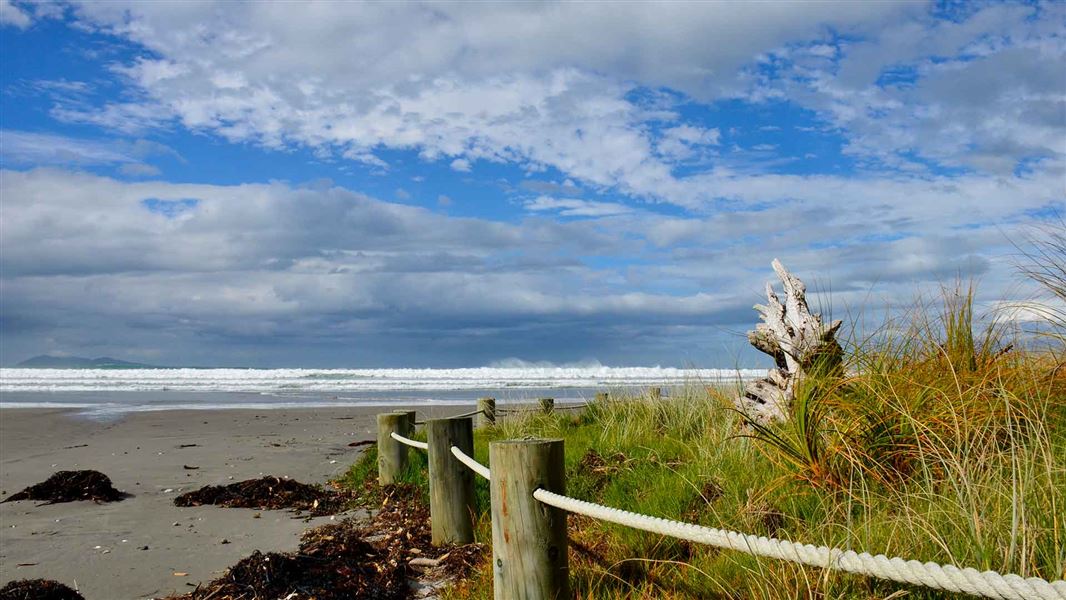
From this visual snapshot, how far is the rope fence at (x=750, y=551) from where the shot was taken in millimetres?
2004

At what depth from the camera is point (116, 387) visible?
2961cm

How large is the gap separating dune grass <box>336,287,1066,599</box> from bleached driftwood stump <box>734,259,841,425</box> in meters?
0.19

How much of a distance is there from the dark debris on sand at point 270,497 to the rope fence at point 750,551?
3266 millimetres

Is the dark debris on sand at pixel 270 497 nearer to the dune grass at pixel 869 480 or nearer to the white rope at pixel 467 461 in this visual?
the dune grass at pixel 869 480

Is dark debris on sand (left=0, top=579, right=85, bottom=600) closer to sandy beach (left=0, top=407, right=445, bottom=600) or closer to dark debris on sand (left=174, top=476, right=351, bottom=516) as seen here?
sandy beach (left=0, top=407, right=445, bottom=600)

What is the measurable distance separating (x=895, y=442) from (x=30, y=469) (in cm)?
1032

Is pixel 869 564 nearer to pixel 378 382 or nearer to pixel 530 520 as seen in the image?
pixel 530 520

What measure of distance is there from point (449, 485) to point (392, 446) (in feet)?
7.55

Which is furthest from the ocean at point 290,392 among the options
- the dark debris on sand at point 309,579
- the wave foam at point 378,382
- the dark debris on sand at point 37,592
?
the dark debris on sand at point 37,592

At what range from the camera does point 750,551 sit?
269cm

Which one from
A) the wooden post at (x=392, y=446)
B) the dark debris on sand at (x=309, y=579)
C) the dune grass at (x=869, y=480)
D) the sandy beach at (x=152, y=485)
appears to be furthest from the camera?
the wooden post at (x=392, y=446)

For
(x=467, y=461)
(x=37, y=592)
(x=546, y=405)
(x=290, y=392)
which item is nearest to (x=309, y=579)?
(x=467, y=461)

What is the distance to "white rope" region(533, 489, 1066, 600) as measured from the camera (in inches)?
78.0

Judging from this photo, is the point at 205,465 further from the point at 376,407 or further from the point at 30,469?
the point at 376,407
